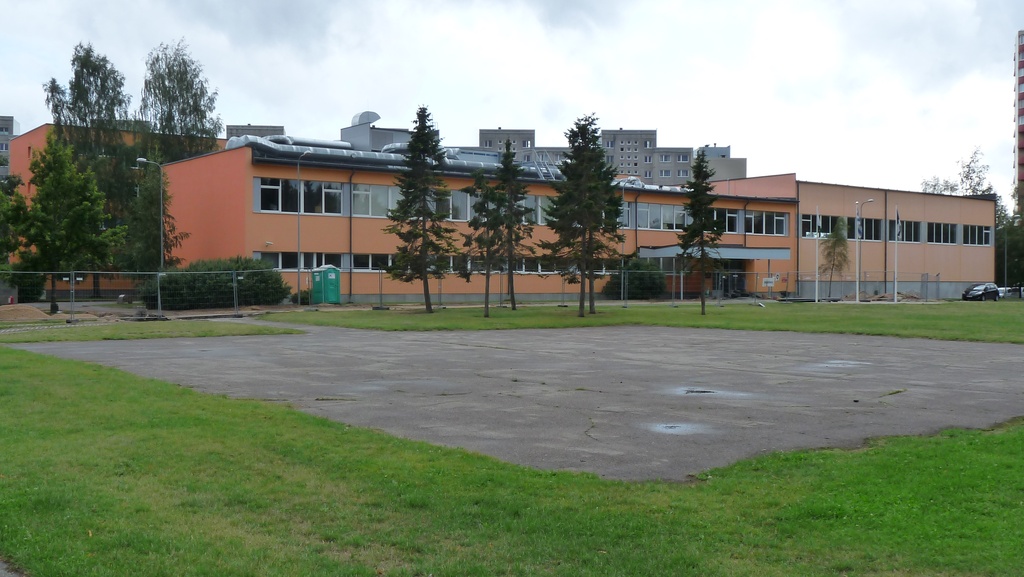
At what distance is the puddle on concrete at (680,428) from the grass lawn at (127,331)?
782 inches

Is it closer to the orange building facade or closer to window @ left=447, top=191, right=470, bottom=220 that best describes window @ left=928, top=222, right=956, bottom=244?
the orange building facade

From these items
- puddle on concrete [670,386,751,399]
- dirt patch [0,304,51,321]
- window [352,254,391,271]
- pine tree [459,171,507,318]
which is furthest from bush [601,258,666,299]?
puddle on concrete [670,386,751,399]

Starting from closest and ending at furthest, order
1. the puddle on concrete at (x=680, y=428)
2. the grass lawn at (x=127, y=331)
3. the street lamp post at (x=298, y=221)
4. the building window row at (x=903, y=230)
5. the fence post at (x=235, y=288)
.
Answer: the puddle on concrete at (x=680, y=428) → the grass lawn at (x=127, y=331) → the fence post at (x=235, y=288) → the street lamp post at (x=298, y=221) → the building window row at (x=903, y=230)

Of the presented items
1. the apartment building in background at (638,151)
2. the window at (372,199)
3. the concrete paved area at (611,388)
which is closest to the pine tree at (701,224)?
the concrete paved area at (611,388)

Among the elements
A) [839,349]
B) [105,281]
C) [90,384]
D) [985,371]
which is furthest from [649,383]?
[105,281]

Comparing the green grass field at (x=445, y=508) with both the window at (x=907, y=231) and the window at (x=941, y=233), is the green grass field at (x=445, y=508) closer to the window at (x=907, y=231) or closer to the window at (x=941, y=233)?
the window at (x=907, y=231)

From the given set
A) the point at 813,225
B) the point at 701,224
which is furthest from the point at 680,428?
the point at 813,225

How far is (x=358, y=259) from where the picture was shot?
53.5 m

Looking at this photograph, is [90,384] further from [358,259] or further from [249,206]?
[358,259]

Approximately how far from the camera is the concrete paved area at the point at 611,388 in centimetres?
1005

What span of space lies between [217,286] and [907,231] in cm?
6503

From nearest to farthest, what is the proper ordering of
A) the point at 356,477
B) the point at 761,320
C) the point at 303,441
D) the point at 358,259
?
the point at 356,477 < the point at 303,441 < the point at 761,320 < the point at 358,259

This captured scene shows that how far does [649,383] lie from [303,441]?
7.83 metres

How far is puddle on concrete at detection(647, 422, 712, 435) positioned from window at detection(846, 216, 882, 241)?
7209 cm
